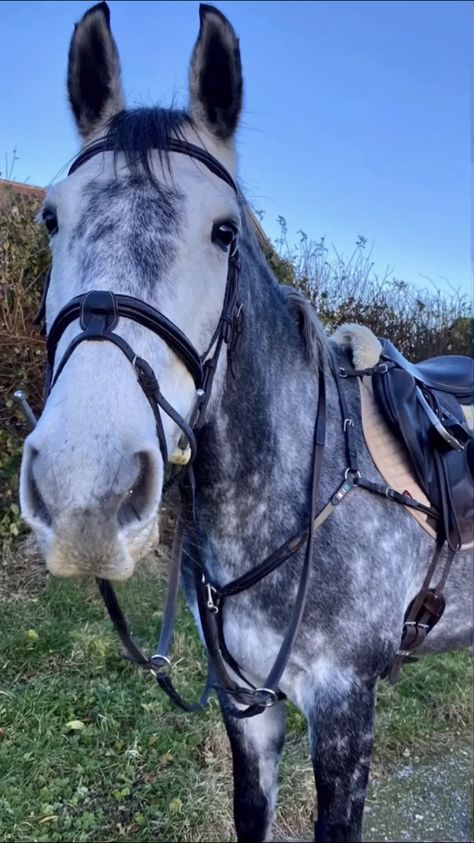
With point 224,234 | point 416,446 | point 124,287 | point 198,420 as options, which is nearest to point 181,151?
point 224,234

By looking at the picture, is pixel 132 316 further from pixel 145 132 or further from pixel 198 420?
pixel 145 132

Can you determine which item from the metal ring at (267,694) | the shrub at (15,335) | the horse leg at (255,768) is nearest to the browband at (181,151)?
the metal ring at (267,694)

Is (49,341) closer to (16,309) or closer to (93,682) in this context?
(93,682)

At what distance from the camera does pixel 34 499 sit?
123 centimetres

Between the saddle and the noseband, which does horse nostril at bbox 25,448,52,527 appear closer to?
the noseband

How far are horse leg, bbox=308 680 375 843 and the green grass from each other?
0.89 m

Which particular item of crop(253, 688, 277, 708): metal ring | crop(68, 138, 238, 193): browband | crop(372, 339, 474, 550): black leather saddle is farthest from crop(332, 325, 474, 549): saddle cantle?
crop(68, 138, 238, 193): browband

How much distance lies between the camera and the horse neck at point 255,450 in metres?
1.82

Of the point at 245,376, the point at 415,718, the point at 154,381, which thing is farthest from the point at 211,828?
the point at 154,381

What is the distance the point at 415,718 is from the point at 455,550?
79.7 inches

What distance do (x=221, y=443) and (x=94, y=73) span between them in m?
1.12

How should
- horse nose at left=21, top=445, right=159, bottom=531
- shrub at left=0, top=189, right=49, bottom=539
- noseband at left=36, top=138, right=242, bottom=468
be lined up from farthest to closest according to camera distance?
shrub at left=0, top=189, right=49, bottom=539 → noseband at left=36, top=138, right=242, bottom=468 → horse nose at left=21, top=445, right=159, bottom=531

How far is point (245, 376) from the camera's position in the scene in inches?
72.2

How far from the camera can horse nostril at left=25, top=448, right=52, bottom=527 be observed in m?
1.21
